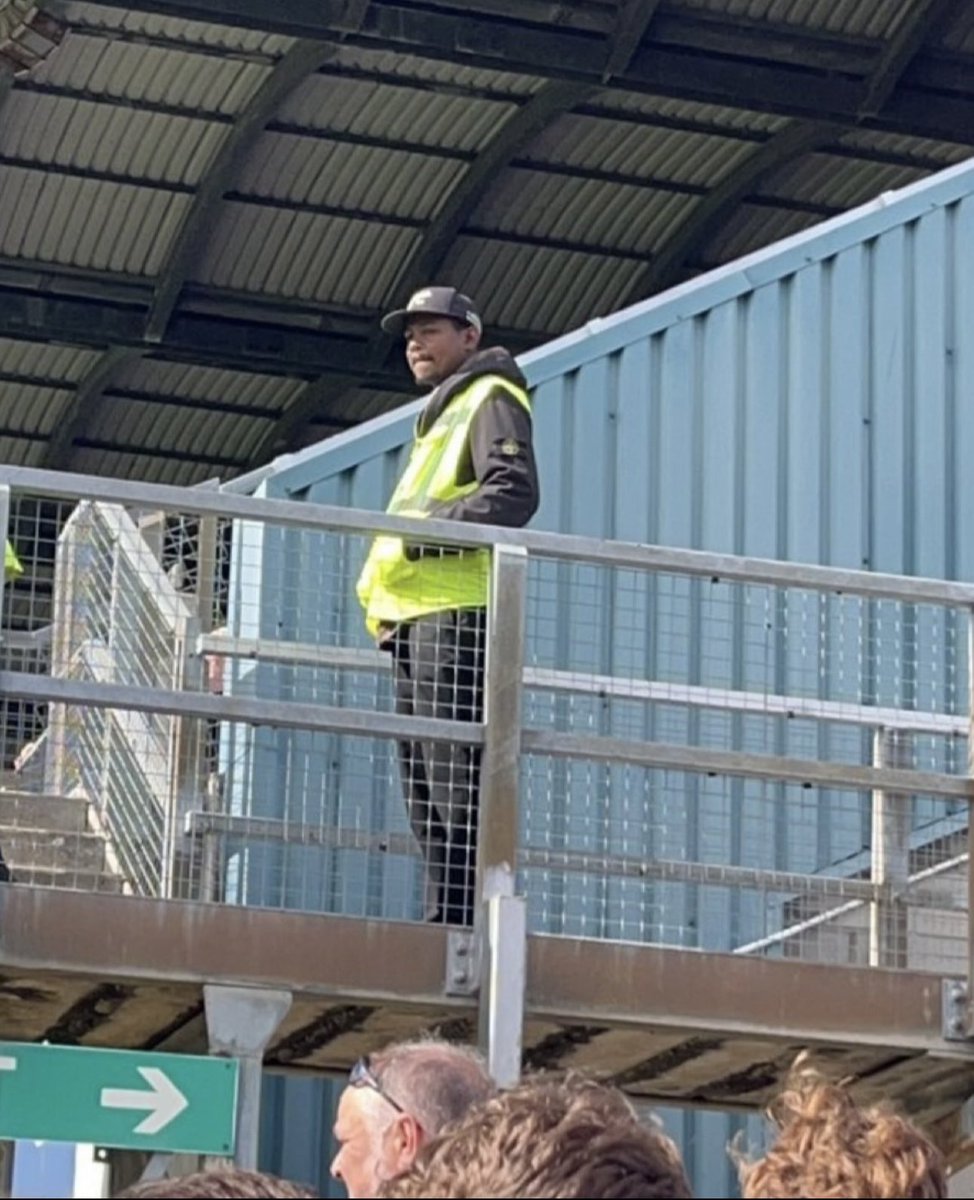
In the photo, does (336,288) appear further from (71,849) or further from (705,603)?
(71,849)

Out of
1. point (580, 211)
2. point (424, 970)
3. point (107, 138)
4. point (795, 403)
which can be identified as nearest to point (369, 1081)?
point (424, 970)

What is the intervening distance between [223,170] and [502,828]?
11.4 m

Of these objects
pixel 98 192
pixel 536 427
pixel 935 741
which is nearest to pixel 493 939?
pixel 935 741

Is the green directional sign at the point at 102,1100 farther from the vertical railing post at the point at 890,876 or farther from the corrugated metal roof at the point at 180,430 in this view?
the corrugated metal roof at the point at 180,430

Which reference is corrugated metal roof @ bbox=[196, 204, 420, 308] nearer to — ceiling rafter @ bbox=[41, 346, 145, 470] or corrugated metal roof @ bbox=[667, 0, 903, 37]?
ceiling rafter @ bbox=[41, 346, 145, 470]

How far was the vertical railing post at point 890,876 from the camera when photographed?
9.86m

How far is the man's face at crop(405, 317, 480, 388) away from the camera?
9.88 m

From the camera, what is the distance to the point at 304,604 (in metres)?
13.1

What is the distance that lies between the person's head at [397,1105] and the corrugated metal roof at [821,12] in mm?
13500

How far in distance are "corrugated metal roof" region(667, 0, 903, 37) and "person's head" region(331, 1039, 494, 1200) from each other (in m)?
13.5

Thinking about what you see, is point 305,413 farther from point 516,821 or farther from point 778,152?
point 516,821

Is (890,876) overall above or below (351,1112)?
above

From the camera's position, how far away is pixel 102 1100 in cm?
812

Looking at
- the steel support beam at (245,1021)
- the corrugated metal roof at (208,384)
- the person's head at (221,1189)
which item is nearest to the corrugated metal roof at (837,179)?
the corrugated metal roof at (208,384)
